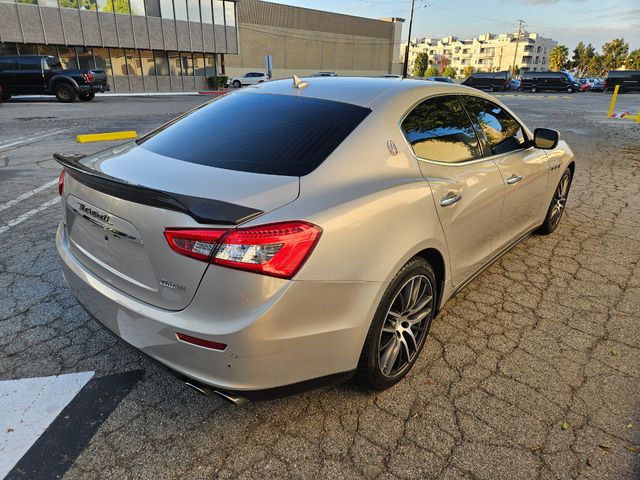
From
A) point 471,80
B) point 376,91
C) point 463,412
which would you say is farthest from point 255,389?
point 471,80

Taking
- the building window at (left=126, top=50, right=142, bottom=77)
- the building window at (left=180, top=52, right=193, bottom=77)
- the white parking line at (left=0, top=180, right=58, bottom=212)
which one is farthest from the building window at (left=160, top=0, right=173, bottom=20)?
A: the white parking line at (left=0, top=180, right=58, bottom=212)

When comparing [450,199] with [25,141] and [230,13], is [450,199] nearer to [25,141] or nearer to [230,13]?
[25,141]

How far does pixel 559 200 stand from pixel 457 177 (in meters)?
2.66

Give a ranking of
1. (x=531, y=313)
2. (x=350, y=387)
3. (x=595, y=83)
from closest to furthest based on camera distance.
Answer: (x=350, y=387), (x=531, y=313), (x=595, y=83)

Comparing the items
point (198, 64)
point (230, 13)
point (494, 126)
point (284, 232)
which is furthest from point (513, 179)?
point (230, 13)

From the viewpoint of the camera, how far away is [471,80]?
41312 millimetres

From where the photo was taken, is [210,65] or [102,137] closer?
[102,137]

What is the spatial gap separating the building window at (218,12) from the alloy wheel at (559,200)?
134 feet

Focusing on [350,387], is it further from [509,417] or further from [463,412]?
[509,417]

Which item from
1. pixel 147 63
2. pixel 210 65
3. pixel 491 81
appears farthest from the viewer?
pixel 491 81

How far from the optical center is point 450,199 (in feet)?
8.45

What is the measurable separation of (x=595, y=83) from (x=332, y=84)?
176ft

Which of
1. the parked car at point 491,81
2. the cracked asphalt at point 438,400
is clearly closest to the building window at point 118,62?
the parked car at point 491,81

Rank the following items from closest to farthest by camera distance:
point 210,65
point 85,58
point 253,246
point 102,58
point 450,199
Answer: point 253,246 < point 450,199 < point 85,58 < point 102,58 < point 210,65
